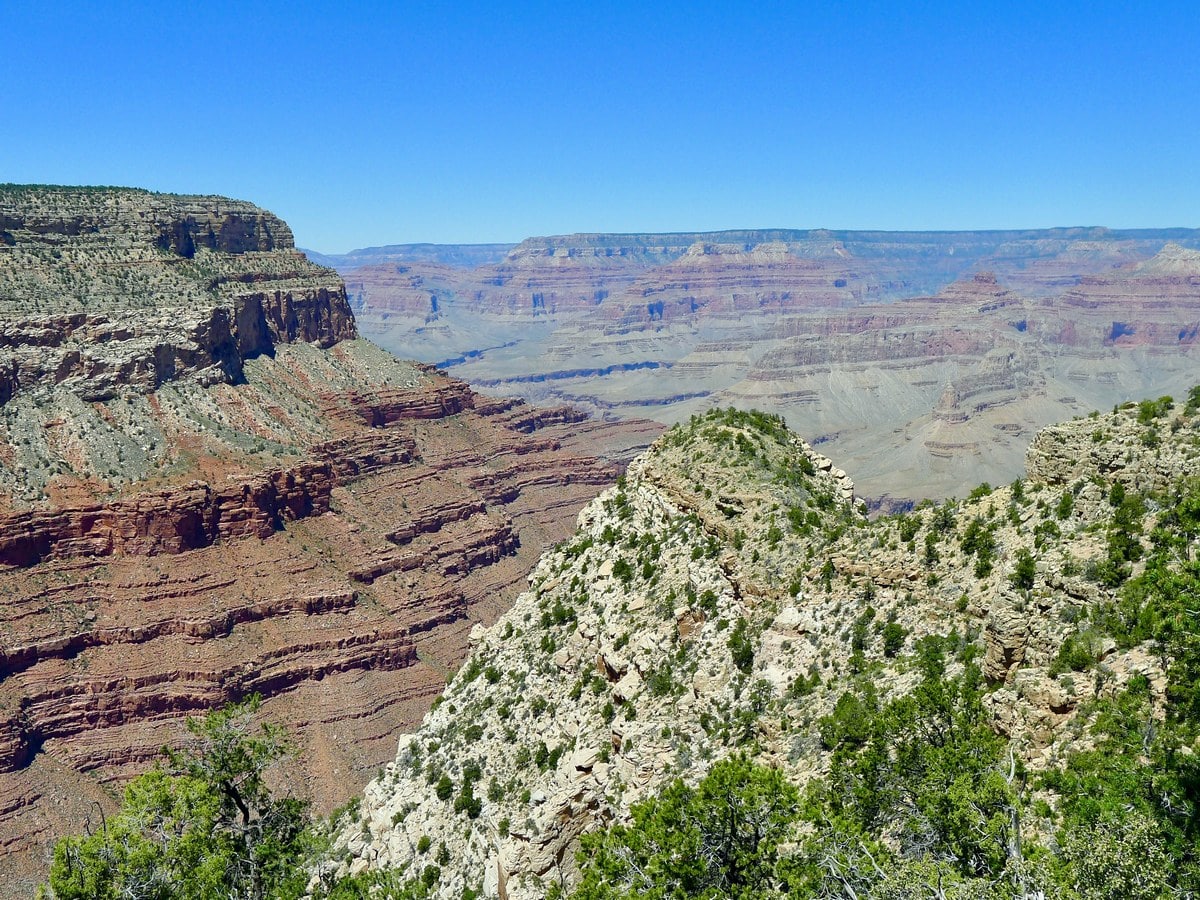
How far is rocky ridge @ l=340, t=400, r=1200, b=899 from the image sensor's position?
85.0ft

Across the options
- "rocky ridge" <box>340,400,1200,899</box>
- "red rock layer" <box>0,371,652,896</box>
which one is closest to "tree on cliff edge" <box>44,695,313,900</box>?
"rocky ridge" <box>340,400,1200,899</box>

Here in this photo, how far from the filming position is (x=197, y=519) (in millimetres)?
96750

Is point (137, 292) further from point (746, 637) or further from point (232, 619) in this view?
point (746, 637)

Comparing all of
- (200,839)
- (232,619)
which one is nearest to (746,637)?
(200,839)

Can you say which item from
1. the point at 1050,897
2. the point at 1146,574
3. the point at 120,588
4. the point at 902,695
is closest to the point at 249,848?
the point at 902,695

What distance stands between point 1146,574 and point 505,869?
67.5ft

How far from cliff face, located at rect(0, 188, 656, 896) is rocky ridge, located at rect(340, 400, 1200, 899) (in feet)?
159

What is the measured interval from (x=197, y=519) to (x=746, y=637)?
78.2m

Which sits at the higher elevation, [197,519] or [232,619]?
[197,519]

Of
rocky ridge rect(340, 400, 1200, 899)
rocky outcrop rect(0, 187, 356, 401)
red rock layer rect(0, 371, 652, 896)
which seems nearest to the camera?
rocky ridge rect(340, 400, 1200, 899)

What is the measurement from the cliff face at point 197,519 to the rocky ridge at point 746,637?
48338 millimetres

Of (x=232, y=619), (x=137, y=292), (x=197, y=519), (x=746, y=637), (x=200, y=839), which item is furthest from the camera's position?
(x=137, y=292)

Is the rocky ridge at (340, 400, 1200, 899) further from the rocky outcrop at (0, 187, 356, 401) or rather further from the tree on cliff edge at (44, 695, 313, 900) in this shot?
the rocky outcrop at (0, 187, 356, 401)

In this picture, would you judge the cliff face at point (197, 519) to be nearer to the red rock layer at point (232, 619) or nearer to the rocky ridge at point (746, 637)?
the red rock layer at point (232, 619)
